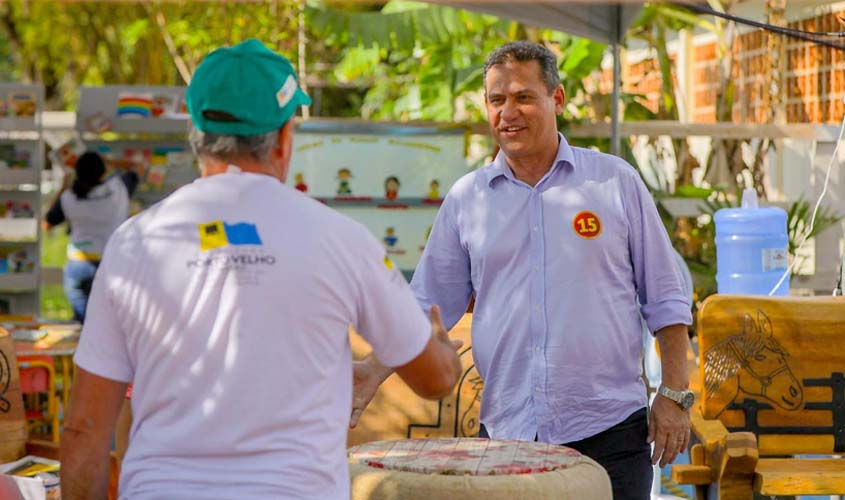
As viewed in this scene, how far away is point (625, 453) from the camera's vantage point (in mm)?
4043

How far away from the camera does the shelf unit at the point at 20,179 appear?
523 inches

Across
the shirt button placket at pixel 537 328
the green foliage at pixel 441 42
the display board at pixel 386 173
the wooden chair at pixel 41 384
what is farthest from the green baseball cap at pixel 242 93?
the green foliage at pixel 441 42

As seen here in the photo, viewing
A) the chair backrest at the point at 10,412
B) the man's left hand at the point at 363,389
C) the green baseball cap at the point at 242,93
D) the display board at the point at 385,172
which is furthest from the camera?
the display board at the point at 385,172

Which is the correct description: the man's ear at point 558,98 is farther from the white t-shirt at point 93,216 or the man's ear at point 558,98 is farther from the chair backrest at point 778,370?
the white t-shirt at point 93,216

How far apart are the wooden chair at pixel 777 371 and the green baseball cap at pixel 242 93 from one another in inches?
117

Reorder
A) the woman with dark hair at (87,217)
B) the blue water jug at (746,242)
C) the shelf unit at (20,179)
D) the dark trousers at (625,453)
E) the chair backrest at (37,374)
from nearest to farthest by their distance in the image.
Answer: the dark trousers at (625,453) → the chair backrest at (37,374) → the blue water jug at (746,242) → the woman with dark hair at (87,217) → the shelf unit at (20,179)

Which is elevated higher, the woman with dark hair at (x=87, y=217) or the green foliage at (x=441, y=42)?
the green foliage at (x=441, y=42)

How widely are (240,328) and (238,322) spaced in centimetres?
1

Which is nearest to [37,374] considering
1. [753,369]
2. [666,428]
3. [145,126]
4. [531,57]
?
[753,369]

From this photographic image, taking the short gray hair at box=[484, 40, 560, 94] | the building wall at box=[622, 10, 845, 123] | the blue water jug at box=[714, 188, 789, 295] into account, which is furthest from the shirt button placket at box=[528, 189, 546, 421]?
the building wall at box=[622, 10, 845, 123]

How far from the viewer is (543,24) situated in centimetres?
873

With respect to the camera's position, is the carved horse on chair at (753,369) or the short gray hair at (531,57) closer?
the short gray hair at (531,57)

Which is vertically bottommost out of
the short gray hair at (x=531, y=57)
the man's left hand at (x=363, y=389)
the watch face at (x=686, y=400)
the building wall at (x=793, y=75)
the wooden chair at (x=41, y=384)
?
the wooden chair at (x=41, y=384)

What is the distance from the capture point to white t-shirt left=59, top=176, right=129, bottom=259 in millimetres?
11974
